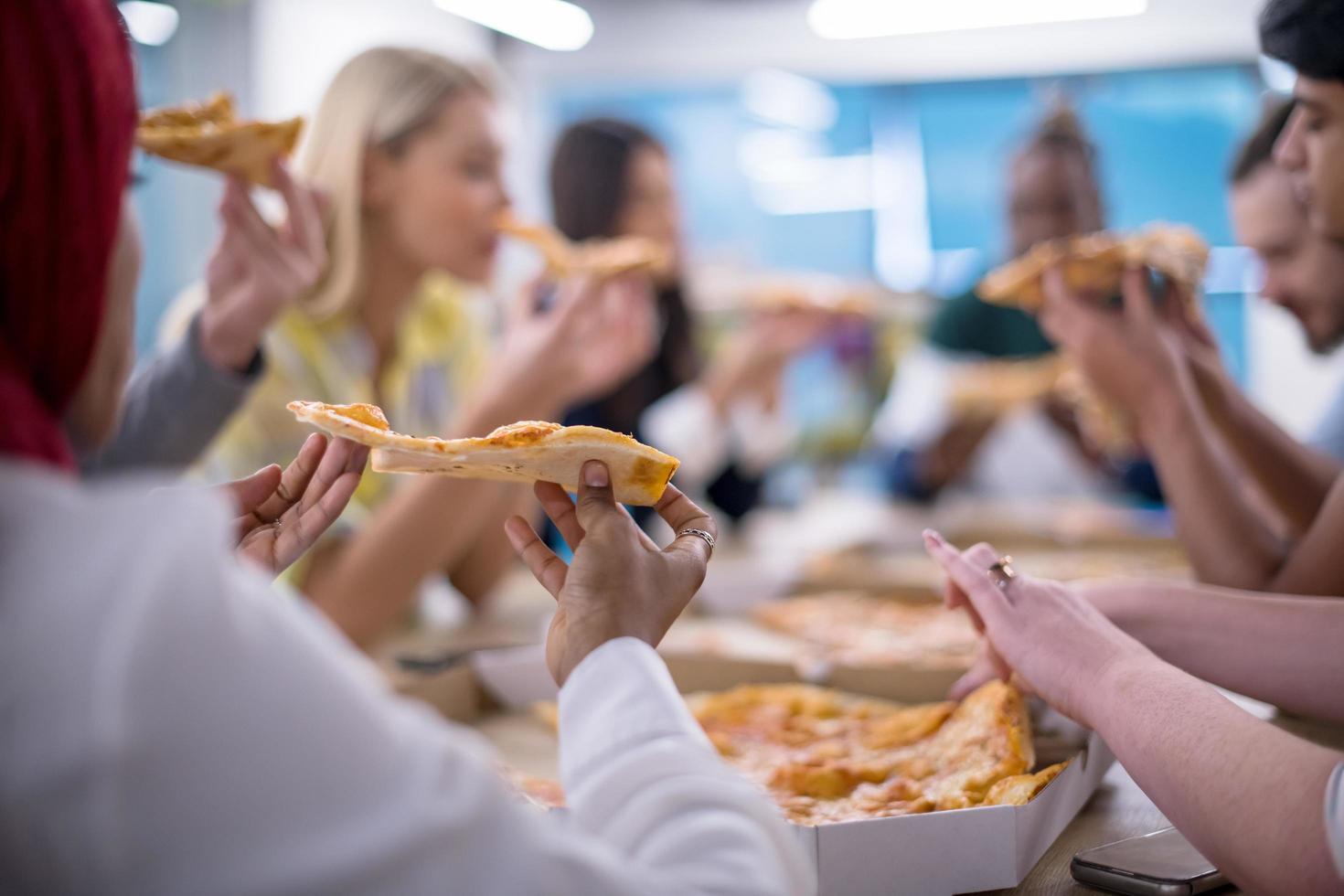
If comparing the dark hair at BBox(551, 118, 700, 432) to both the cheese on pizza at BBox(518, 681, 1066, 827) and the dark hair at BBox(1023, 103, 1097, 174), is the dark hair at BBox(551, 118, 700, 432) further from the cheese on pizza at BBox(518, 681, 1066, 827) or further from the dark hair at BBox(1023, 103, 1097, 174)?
the cheese on pizza at BBox(518, 681, 1066, 827)

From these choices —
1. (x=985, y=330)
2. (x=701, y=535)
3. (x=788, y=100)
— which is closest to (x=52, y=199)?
(x=701, y=535)

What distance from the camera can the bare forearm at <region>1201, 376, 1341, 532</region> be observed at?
1473mm

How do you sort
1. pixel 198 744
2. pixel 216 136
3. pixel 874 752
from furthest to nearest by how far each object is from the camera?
pixel 216 136 → pixel 874 752 → pixel 198 744

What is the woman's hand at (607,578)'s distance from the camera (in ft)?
1.94

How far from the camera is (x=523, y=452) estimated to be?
69cm

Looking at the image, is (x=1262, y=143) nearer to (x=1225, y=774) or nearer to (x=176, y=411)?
(x=1225, y=774)

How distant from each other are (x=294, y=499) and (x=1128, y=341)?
3.83 feet

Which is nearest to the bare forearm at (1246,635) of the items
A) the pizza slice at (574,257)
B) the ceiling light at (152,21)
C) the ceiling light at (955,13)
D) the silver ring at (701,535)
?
the silver ring at (701,535)

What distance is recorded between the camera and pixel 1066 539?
89.6 inches

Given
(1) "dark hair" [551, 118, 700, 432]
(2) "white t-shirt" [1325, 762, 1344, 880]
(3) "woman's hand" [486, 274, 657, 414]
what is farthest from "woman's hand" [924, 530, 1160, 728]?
(1) "dark hair" [551, 118, 700, 432]

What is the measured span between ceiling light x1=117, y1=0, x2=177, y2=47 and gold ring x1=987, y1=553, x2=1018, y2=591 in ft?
11.3

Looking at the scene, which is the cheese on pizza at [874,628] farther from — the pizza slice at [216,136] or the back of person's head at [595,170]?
the back of person's head at [595,170]

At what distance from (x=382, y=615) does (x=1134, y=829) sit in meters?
1.03

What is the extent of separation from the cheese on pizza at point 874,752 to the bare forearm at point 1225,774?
9cm
